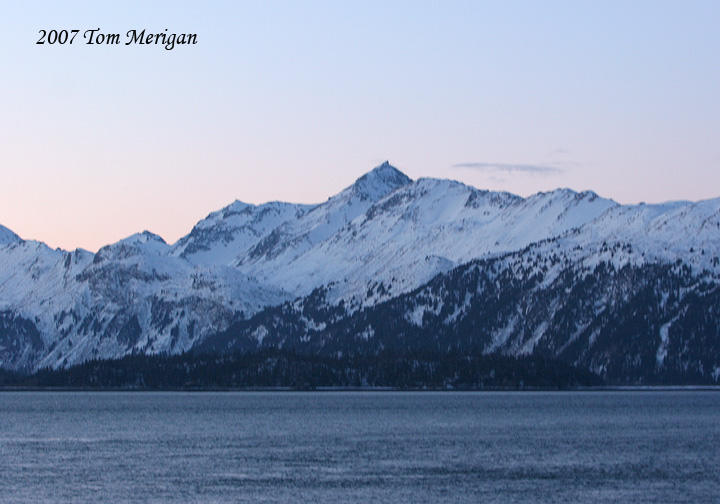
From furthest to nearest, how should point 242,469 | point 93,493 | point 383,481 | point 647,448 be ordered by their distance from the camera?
point 647,448, point 242,469, point 383,481, point 93,493

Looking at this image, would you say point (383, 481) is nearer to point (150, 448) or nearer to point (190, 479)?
point (190, 479)

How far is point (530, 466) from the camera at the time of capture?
154 m

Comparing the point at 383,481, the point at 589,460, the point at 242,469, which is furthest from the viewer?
the point at 589,460

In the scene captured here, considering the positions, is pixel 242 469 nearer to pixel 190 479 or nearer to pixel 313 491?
pixel 190 479

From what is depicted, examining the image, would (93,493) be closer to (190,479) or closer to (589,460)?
(190,479)

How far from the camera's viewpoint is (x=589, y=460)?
6348 inches

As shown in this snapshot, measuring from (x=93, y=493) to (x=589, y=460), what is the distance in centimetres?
6523

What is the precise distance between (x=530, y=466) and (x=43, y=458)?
Answer: 207 ft

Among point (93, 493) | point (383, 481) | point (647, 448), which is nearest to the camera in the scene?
point (93, 493)

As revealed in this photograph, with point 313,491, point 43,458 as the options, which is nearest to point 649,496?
point 313,491

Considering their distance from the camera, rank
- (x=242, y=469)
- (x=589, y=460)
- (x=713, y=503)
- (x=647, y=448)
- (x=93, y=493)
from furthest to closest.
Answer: (x=647, y=448), (x=589, y=460), (x=242, y=469), (x=93, y=493), (x=713, y=503)

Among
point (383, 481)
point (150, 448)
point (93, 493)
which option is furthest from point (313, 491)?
point (150, 448)

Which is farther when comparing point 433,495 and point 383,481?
point 383,481

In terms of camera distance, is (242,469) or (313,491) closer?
(313,491)
